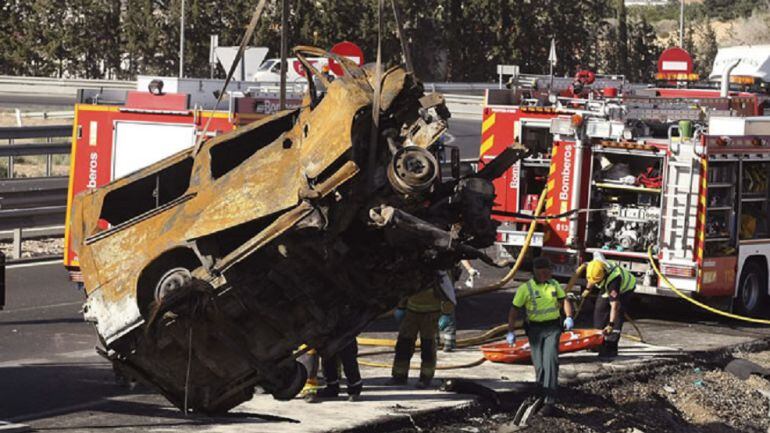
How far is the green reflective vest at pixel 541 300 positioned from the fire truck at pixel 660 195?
3.76 m

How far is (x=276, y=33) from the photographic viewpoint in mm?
48094

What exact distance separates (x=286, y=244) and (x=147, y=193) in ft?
5.25

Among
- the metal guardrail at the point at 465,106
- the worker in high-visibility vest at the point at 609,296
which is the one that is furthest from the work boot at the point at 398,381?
the metal guardrail at the point at 465,106

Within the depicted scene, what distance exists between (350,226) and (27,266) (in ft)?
33.8

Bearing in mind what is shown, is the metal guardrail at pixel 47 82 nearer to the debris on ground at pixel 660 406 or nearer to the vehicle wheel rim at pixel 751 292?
the vehicle wheel rim at pixel 751 292

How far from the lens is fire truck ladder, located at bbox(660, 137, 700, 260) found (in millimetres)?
16672

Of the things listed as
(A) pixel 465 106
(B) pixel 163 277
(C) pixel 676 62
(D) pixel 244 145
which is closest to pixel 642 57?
(A) pixel 465 106

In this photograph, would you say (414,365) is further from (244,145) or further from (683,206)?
(244,145)

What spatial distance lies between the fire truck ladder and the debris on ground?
68.1 inches

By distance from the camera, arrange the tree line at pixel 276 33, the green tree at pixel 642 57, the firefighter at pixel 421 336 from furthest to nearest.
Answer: the green tree at pixel 642 57, the tree line at pixel 276 33, the firefighter at pixel 421 336

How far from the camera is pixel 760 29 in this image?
253ft

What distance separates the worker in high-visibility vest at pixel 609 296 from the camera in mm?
15023

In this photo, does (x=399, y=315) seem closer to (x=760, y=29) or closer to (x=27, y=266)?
(x=27, y=266)

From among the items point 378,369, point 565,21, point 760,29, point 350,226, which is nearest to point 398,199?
point 350,226
